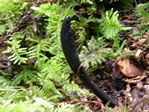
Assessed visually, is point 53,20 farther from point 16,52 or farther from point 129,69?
point 129,69

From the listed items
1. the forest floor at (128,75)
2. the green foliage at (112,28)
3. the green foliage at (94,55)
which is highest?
the green foliage at (112,28)

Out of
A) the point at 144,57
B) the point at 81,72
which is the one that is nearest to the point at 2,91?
the point at 81,72

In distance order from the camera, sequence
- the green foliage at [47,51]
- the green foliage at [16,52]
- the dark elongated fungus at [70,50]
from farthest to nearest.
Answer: the green foliage at [16,52] < the green foliage at [47,51] < the dark elongated fungus at [70,50]

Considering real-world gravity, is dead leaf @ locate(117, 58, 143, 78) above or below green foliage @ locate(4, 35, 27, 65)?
below

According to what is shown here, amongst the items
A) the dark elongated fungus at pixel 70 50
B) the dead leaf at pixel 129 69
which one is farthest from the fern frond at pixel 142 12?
the dark elongated fungus at pixel 70 50

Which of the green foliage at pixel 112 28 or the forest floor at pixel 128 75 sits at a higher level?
the green foliage at pixel 112 28

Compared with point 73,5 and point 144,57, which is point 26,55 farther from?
point 144,57

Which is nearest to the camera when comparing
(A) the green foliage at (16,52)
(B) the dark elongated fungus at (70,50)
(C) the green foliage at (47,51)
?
(B) the dark elongated fungus at (70,50)

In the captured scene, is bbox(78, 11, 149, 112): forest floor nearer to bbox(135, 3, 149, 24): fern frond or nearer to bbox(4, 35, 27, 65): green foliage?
bbox(135, 3, 149, 24): fern frond

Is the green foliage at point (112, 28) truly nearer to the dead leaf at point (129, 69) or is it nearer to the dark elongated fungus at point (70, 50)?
the dead leaf at point (129, 69)

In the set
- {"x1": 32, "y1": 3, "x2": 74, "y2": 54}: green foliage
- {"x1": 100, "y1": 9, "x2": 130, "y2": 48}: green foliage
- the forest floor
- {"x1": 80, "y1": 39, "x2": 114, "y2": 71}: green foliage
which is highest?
{"x1": 32, "y1": 3, "x2": 74, "y2": 54}: green foliage

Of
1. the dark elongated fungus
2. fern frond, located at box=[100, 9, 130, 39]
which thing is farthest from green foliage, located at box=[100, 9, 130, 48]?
the dark elongated fungus
